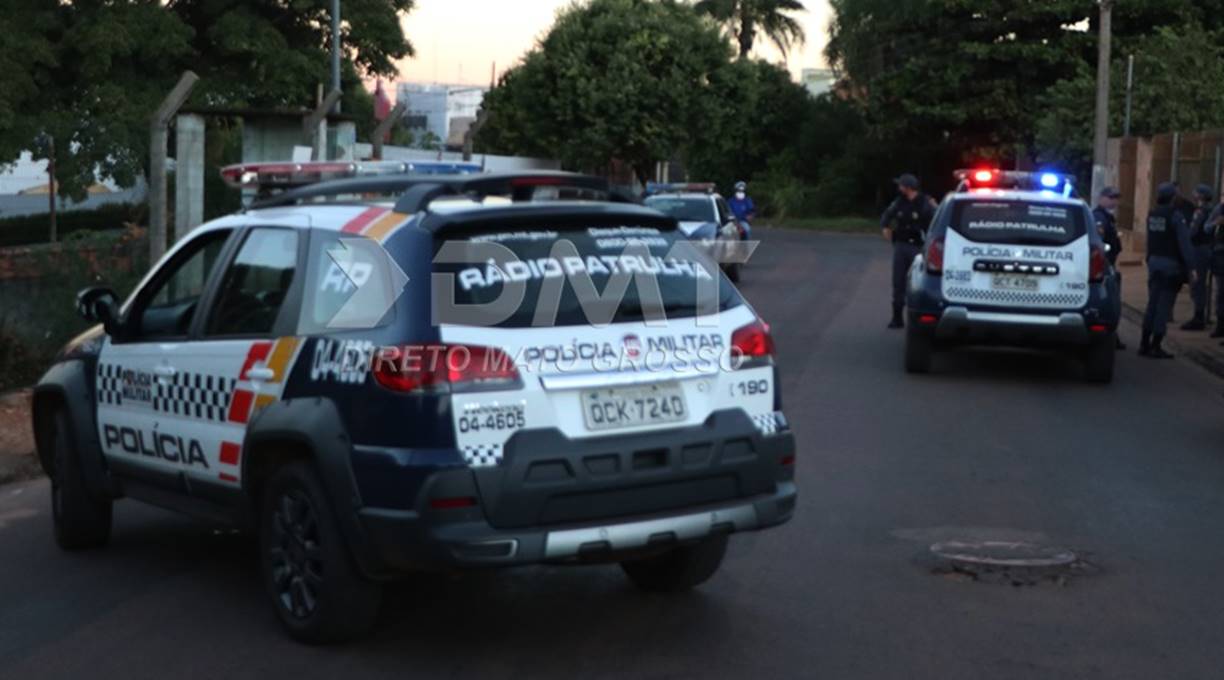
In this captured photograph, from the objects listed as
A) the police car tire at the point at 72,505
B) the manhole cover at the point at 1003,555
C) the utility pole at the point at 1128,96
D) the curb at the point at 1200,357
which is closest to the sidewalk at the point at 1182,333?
the curb at the point at 1200,357

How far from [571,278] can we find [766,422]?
986mm

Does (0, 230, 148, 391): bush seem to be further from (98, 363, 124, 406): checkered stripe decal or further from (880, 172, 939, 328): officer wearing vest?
(880, 172, 939, 328): officer wearing vest

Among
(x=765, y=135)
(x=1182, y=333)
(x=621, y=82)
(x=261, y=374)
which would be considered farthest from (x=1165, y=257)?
(x=765, y=135)

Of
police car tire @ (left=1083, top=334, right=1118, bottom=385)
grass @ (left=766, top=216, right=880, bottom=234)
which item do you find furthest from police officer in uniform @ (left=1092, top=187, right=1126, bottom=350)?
grass @ (left=766, top=216, right=880, bottom=234)

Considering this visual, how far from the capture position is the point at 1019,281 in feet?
46.1

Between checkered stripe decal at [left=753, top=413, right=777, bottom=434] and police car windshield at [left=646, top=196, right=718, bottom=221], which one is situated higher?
police car windshield at [left=646, top=196, right=718, bottom=221]

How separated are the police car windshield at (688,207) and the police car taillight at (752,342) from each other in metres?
19.4

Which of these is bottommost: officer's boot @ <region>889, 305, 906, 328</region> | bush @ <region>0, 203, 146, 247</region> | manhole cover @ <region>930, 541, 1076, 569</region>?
manhole cover @ <region>930, 541, 1076, 569</region>

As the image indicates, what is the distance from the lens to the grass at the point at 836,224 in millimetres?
52250

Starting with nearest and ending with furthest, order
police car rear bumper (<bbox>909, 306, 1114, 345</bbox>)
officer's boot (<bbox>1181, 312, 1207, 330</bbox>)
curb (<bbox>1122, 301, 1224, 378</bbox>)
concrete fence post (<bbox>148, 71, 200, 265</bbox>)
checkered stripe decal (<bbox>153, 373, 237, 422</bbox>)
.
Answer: checkered stripe decal (<bbox>153, 373, 237, 422</bbox>) < concrete fence post (<bbox>148, 71, 200, 265</bbox>) < police car rear bumper (<bbox>909, 306, 1114, 345</bbox>) < curb (<bbox>1122, 301, 1224, 378</bbox>) < officer's boot (<bbox>1181, 312, 1207, 330</bbox>)

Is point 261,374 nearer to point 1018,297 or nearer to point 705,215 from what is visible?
point 1018,297

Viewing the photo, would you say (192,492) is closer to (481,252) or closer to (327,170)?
(481,252)

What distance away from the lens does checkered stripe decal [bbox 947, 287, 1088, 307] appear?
14.0 m

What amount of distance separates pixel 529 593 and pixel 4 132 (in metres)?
26.0
